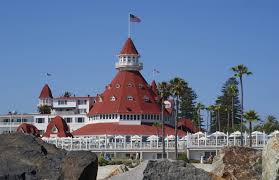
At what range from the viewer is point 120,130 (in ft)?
314

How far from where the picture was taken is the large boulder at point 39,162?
48.2ft

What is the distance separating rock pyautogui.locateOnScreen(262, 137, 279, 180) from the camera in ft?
39.2

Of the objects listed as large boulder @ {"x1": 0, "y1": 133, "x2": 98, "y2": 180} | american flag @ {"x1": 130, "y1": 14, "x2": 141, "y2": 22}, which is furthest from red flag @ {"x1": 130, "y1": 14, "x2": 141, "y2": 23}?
large boulder @ {"x1": 0, "y1": 133, "x2": 98, "y2": 180}

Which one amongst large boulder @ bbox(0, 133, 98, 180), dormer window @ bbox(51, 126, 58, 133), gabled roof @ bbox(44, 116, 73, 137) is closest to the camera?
large boulder @ bbox(0, 133, 98, 180)

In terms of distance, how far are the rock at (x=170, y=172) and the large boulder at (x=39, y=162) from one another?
182 cm

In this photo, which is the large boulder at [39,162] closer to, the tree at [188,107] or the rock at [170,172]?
the rock at [170,172]

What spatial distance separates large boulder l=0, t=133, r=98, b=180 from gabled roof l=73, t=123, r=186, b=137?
78.0 meters

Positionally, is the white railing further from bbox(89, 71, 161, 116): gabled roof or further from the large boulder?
the large boulder

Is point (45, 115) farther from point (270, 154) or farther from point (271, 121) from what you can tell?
point (270, 154)

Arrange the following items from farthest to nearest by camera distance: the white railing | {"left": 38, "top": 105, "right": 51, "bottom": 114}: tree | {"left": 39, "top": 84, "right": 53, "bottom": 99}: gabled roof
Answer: {"left": 39, "top": 84, "right": 53, "bottom": 99}: gabled roof
{"left": 38, "top": 105, "right": 51, "bottom": 114}: tree
the white railing

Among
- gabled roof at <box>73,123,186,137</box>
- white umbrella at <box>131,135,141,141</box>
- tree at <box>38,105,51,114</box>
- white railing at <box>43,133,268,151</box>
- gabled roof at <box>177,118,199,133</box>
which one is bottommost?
white railing at <box>43,133,268,151</box>

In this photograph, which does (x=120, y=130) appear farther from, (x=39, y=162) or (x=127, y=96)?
(x=39, y=162)

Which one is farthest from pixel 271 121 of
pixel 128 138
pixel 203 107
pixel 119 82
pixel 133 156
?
pixel 133 156

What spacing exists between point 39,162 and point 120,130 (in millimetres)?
80498
